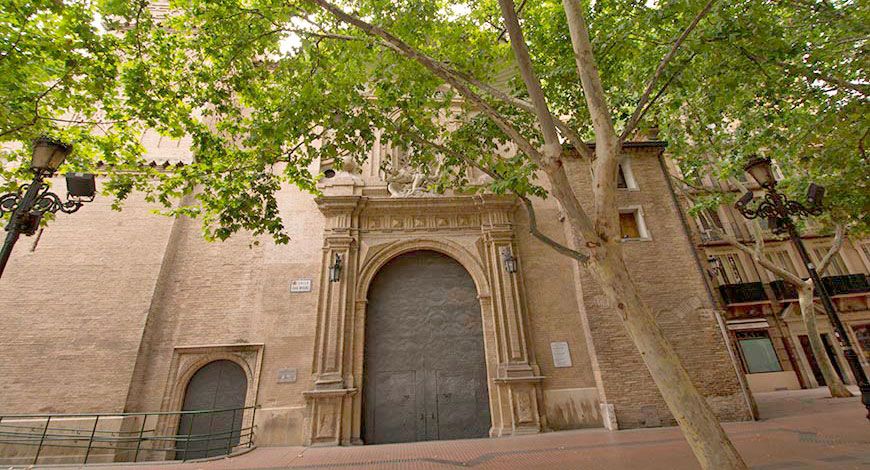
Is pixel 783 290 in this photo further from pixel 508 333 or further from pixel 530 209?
pixel 530 209

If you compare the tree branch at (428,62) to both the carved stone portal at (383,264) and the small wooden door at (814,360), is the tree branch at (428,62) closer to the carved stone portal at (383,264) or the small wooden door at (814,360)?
the carved stone portal at (383,264)

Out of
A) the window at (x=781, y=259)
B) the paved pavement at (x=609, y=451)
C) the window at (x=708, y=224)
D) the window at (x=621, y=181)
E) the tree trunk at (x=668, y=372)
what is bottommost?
the paved pavement at (x=609, y=451)

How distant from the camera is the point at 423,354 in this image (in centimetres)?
987

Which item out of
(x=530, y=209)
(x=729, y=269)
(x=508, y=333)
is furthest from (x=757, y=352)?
(x=530, y=209)

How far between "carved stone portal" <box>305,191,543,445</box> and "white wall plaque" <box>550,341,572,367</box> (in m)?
0.63

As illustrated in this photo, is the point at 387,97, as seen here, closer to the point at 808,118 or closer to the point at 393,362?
the point at 393,362

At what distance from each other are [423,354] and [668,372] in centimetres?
671

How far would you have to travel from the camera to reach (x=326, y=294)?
9.85 metres

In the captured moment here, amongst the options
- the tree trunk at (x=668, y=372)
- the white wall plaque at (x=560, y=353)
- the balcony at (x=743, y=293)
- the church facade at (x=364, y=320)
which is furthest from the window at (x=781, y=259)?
the tree trunk at (x=668, y=372)

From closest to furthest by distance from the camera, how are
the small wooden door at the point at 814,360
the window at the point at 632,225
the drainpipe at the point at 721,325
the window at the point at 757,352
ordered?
→ the drainpipe at the point at 721,325
the window at the point at 632,225
the small wooden door at the point at 814,360
the window at the point at 757,352

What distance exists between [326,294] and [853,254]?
26571 mm

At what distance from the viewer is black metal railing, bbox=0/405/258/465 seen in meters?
8.07

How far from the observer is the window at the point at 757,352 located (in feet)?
57.3

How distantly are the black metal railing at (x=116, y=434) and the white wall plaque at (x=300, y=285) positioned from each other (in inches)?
116
